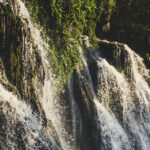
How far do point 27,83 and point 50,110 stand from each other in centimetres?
151

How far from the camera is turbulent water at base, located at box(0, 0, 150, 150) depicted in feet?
19.7

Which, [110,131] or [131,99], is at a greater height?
[131,99]

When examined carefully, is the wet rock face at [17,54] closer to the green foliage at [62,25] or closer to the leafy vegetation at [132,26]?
the green foliage at [62,25]

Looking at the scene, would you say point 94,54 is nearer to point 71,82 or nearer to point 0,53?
point 71,82

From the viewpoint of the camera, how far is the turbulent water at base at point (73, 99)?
19.7 ft

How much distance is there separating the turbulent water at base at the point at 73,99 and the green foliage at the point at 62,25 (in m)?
0.28

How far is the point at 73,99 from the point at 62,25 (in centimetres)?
204

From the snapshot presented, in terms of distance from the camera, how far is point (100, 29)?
12133 mm

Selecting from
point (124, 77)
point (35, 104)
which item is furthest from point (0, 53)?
point (124, 77)

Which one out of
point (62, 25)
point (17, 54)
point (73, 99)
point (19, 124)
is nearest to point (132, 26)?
point (62, 25)

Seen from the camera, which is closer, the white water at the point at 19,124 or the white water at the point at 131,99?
the white water at the point at 19,124

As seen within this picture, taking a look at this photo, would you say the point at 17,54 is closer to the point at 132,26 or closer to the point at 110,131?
the point at 110,131

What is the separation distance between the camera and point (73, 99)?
27.1ft

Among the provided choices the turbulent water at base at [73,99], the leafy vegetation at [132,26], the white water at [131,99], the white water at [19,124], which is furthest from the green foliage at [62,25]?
the leafy vegetation at [132,26]
